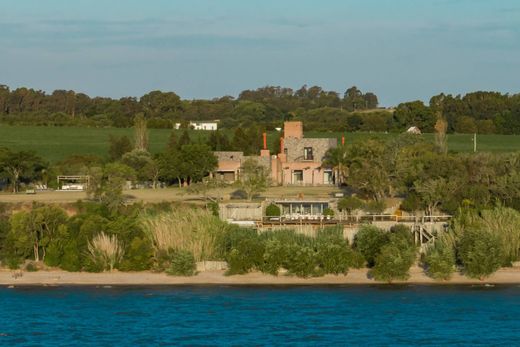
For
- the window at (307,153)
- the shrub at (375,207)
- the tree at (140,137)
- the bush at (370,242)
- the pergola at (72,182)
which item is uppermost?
the tree at (140,137)

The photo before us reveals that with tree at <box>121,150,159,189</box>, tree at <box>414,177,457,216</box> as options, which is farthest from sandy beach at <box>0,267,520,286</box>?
tree at <box>121,150,159,189</box>

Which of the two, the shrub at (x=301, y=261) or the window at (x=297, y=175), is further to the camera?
the window at (x=297, y=175)

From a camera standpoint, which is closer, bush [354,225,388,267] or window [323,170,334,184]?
bush [354,225,388,267]

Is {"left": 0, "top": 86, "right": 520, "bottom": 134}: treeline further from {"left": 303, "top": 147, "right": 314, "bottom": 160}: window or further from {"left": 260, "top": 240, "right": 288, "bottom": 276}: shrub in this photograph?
{"left": 260, "top": 240, "right": 288, "bottom": 276}: shrub

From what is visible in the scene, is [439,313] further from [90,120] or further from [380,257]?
[90,120]

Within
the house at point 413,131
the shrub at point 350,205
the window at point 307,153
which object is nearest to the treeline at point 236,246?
the shrub at point 350,205

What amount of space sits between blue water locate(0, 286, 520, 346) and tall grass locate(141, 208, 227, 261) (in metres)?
3.43

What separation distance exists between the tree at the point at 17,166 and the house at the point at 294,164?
12.9 meters

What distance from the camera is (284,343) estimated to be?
39.9m

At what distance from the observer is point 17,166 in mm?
77812

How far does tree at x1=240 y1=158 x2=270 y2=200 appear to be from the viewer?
6744 cm

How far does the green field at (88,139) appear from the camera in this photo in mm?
110062

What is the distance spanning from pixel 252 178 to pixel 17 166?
1767 cm

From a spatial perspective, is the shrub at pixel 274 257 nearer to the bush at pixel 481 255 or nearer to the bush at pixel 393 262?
the bush at pixel 393 262
